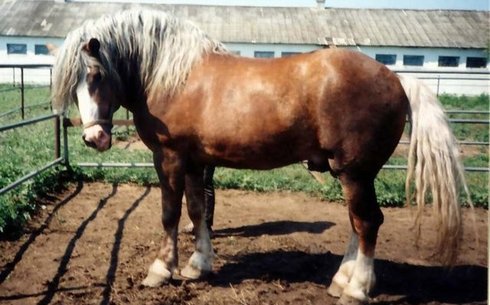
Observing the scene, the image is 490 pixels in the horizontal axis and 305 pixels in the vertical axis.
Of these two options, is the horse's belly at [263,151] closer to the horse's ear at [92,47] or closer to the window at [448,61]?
the horse's ear at [92,47]

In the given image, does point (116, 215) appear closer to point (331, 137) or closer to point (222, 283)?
point (222, 283)

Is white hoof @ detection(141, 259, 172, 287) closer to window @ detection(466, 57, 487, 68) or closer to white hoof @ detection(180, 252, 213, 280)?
white hoof @ detection(180, 252, 213, 280)

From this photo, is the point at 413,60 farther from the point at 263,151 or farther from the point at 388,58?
the point at 263,151

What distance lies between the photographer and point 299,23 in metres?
29.0

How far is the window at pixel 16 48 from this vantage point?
28.5 metres

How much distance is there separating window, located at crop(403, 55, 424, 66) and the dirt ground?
957 inches

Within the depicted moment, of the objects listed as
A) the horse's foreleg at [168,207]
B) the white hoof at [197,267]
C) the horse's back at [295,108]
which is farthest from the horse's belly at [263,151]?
the white hoof at [197,267]

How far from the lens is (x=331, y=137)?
291cm

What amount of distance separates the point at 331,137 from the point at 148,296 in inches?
68.9

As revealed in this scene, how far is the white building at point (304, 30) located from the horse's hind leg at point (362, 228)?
2324 centimetres

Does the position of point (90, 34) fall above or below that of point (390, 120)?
above

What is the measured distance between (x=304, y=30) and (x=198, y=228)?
2641 cm

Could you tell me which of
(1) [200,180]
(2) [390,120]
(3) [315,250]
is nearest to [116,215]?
(1) [200,180]

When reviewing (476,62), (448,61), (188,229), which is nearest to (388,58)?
(448,61)
